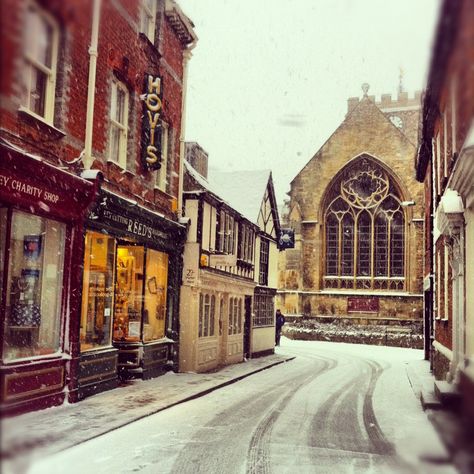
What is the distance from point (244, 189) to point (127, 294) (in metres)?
13.5

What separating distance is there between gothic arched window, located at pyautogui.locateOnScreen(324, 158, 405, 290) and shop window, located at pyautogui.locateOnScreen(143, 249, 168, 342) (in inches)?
919

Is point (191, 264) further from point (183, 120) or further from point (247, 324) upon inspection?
point (247, 324)

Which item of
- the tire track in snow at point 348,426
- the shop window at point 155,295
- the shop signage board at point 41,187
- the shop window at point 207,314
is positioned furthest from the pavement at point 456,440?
the shop window at point 207,314

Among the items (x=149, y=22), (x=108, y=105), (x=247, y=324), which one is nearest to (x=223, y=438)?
(x=108, y=105)

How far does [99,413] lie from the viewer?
32.6 feet

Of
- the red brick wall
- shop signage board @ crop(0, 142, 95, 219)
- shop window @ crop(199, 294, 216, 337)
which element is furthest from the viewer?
shop window @ crop(199, 294, 216, 337)

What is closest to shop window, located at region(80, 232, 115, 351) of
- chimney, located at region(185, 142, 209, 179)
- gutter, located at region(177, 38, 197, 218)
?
gutter, located at region(177, 38, 197, 218)

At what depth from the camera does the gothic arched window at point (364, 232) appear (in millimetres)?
37375

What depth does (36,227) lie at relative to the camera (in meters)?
10.0

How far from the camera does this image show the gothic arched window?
1471 inches

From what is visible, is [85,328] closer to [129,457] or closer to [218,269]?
[129,457]

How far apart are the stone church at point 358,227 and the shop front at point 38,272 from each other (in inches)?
1104

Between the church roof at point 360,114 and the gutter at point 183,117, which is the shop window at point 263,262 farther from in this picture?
the church roof at point 360,114

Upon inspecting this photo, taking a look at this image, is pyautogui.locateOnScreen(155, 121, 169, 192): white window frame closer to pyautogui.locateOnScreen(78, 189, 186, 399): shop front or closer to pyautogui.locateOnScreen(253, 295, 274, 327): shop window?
pyautogui.locateOnScreen(78, 189, 186, 399): shop front
